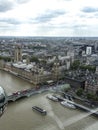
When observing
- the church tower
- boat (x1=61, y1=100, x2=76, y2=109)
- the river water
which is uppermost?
the church tower

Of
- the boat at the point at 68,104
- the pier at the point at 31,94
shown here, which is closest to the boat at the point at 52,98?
the pier at the point at 31,94

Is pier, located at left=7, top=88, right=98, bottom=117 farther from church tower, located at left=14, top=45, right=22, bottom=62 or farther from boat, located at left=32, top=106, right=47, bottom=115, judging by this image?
church tower, located at left=14, top=45, right=22, bottom=62

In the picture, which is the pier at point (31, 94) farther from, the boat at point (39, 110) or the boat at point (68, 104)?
the boat at point (39, 110)

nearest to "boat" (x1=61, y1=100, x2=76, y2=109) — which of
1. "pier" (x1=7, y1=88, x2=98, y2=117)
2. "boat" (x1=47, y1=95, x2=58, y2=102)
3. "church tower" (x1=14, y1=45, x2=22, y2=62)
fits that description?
"pier" (x1=7, y1=88, x2=98, y2=117)

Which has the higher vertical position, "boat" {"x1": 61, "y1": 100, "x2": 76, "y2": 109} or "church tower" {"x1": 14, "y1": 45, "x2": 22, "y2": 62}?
"church tower" {"x1": 14, "y1": 45, "x2": 22, "y2": 62}

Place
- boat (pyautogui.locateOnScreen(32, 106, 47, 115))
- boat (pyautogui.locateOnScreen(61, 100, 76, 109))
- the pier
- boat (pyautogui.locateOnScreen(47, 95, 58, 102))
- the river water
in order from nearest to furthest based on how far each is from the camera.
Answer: the river water, boat (pyautogui.locateOnScreen(32, 106, 47, 115)), the pier, boat (pyautogui.locateOnScreen(61, 100, 76, 109)), boat (pyautogui.locateOnScreen(47, 95, 58, 102))

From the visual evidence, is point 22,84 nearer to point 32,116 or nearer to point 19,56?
point 32,116

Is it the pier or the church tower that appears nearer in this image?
the pier

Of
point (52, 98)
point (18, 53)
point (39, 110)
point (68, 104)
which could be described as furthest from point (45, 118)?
point (18, 53)
